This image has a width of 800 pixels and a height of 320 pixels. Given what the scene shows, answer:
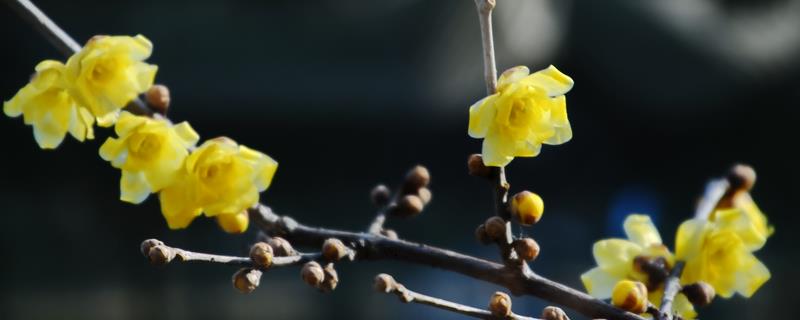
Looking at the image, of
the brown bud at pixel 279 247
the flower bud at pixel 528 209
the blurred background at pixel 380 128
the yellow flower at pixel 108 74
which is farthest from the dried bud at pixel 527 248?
the blurred background at pixel 380 128

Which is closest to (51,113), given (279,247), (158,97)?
(158,97)

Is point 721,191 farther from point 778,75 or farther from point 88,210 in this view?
point 778,75

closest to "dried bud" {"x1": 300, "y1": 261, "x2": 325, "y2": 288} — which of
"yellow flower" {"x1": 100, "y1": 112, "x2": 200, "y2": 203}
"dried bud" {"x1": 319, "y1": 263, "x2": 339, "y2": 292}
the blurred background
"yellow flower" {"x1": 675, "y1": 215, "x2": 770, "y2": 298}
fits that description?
"dried bud" {"x1": 319, "y1": 263, "x2": 339, "y2": 292}

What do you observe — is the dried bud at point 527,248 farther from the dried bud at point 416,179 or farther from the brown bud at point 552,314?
the dried bud at point 416,179

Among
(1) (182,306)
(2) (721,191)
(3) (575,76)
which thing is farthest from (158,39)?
(2) (721,191)

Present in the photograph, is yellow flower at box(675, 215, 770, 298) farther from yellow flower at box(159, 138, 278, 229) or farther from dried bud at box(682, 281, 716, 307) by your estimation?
Answer: yellow flower at box(159, 138, 278, 229)

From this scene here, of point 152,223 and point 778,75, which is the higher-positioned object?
point 778,75
